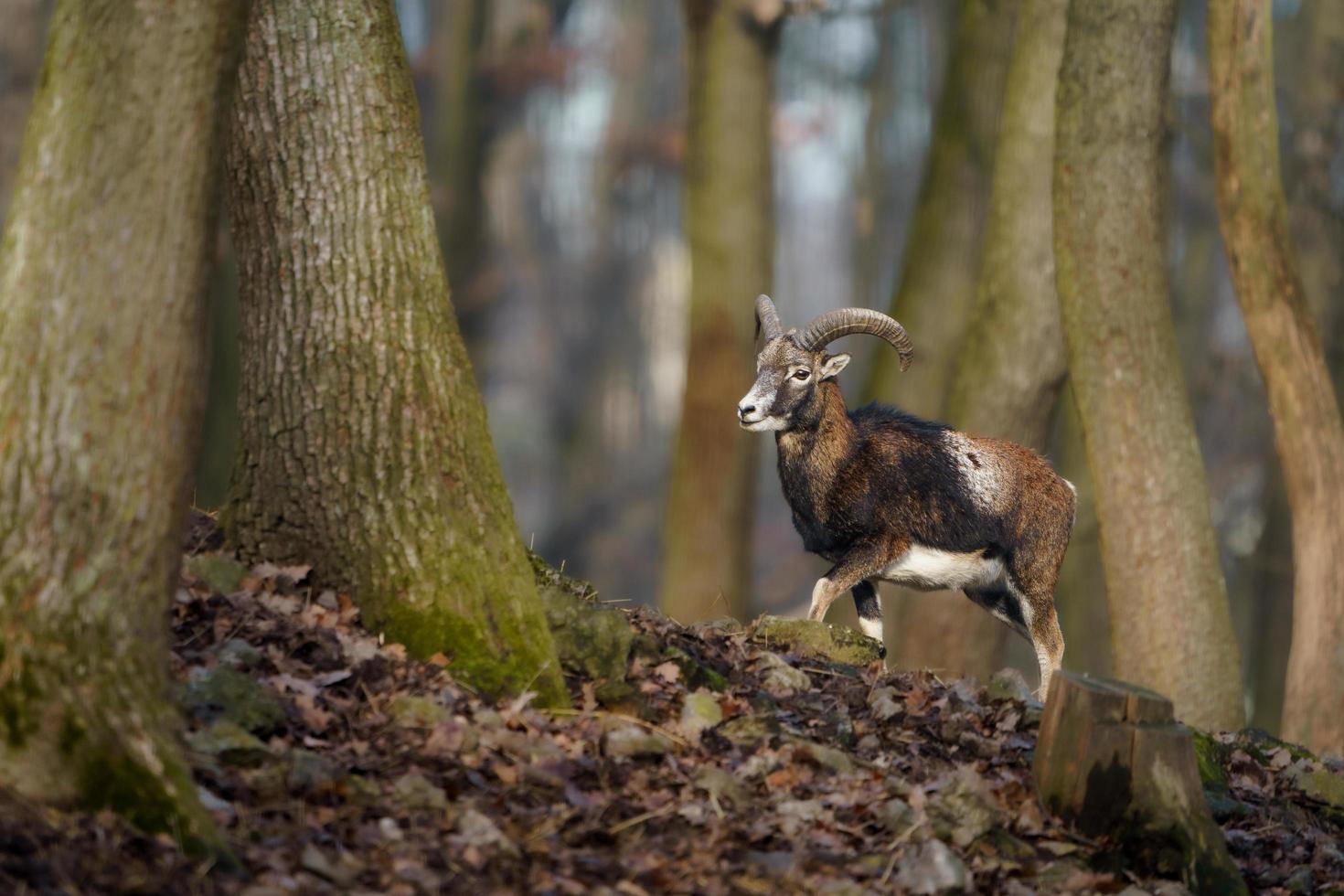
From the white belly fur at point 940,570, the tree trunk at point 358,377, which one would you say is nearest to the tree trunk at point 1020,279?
the white belly fur at point 940,570

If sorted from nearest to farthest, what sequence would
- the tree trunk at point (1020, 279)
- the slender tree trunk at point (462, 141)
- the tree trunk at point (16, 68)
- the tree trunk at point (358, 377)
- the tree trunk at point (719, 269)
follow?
the tree trunk at point (358, 377) → the tree trunk at point (1020, 279) → the tree trunk at point (16, 68) → the tree trunk at point (719, 269) → the slender tree trunk at point (462, 141)

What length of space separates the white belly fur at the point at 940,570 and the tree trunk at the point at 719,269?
588 cm

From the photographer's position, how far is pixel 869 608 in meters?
9.77

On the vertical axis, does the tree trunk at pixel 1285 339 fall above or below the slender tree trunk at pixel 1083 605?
above

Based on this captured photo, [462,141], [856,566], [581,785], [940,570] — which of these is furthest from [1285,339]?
[462,141]

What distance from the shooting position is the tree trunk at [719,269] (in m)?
15.6

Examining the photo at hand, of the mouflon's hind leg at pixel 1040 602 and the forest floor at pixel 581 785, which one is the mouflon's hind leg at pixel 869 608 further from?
the forest floor at pixel 581 785

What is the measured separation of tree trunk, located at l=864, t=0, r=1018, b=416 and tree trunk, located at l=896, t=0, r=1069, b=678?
47.5 inches

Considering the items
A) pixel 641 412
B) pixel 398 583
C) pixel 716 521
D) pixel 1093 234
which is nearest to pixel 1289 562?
pixel 716 521

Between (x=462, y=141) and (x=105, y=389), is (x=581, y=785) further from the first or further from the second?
(x=462, y=141)

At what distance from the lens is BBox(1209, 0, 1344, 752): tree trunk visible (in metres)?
11.8

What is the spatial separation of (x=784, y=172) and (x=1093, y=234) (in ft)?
95.1

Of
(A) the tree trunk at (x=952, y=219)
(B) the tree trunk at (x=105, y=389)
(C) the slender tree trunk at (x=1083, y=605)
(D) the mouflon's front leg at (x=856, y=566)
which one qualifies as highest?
(A) the tree trunk at (x=952, y=219)

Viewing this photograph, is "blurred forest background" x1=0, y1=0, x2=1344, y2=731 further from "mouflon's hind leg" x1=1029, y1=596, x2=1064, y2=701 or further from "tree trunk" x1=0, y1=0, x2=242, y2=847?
"tree trunk" x1=0, y1=0, x2=242, y2=847
